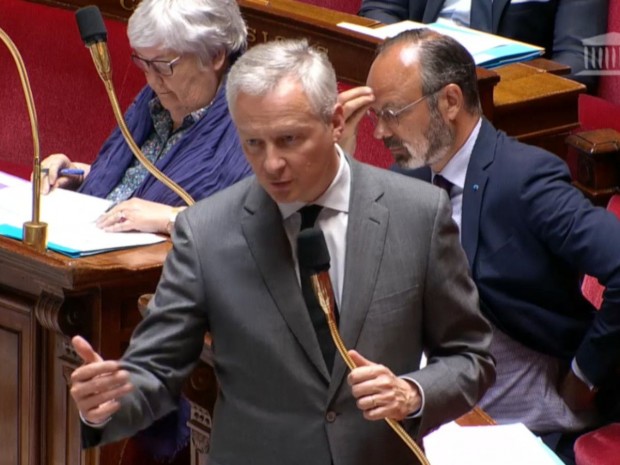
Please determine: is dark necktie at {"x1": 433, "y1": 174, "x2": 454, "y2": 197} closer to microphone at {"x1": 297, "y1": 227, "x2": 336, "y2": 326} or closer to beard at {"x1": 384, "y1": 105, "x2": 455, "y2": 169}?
beard at {"x1": 384, "y1": 105, "x2": 455, "y2": 169}

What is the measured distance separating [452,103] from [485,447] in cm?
58

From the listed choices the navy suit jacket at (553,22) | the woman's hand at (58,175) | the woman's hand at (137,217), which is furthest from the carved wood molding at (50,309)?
the navy suit jacket at (553,22)

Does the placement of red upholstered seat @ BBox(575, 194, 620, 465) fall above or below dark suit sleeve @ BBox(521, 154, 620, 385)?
below

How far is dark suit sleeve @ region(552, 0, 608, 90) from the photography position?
288cm

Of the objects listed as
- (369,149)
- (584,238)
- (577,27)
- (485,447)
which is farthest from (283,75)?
Result: (577,27)

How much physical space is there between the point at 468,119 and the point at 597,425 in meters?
0.49

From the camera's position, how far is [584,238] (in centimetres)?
189

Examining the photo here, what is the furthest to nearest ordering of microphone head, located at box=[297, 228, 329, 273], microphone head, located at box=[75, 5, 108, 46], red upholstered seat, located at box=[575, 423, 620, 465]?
microphone head, located at box=[75, 5, 108, 46], red upholstered seat, located at box=[575, 423, 620, 465], microphone head, located at box=[297, 228, 329, 273]

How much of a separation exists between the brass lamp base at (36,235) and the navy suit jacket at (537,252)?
2.05ft

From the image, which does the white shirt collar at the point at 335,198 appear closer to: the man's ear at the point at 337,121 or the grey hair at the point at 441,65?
the man's ear at the point at 337,121

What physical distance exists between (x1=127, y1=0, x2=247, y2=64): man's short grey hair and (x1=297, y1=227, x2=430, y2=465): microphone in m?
1.02

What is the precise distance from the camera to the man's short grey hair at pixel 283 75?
1.36 m

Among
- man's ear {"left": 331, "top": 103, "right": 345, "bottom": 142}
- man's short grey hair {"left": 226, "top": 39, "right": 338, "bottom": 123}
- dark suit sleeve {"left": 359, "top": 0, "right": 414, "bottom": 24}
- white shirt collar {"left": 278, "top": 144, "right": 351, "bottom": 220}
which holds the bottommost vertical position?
dark suit sleeve {"left": 359, "top": 0, "right": 414, "bottom": 24}

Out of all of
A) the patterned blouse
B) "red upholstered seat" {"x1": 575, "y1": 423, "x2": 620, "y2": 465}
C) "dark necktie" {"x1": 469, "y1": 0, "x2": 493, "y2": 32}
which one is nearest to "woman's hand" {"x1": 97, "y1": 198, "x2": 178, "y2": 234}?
the patterned blouse
